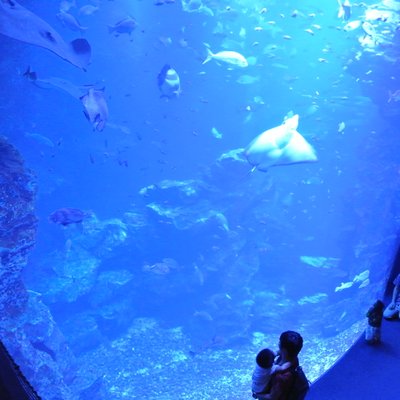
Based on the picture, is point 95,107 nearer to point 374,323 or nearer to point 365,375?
point 374,323

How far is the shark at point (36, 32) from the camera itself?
252 inches

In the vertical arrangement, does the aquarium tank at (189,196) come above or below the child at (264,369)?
below

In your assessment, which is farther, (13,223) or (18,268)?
(18,268)

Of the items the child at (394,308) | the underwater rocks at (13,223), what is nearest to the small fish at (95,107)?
the underwater rocks at (13,223)

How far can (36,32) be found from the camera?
6676 mm

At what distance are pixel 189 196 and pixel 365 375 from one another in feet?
42.1

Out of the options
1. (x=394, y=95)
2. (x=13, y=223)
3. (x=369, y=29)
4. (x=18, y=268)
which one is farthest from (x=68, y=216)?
(x=394, y=95)

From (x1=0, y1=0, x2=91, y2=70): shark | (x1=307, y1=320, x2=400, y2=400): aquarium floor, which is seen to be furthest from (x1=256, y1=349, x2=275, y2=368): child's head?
(x1=0, y1=0, x2=91, y2=70): shark

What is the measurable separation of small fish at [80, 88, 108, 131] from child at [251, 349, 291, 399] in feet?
17.1

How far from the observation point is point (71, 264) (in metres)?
15.5

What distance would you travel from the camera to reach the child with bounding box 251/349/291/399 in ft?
5.57

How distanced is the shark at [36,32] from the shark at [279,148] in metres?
4.53

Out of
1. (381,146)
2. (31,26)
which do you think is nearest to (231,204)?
(381,146)

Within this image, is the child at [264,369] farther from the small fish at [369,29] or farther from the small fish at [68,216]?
the small fish at [369,29]
